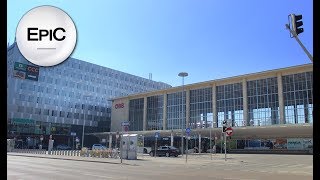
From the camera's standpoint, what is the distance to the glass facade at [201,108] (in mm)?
83375

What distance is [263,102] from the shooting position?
74.4 metres

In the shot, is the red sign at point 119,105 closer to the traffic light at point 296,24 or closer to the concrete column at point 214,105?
the concrete column at point 214,105

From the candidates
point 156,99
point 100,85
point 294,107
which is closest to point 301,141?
point 294,107

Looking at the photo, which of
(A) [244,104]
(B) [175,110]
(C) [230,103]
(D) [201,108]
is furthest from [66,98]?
(A) [244,104]

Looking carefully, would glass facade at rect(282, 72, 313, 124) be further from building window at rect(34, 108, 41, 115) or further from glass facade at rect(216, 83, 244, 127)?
building window at rect(34, 108, 41, 115)

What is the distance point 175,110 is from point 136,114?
49.8 ft

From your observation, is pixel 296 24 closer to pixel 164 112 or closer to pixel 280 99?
pixel 280 99

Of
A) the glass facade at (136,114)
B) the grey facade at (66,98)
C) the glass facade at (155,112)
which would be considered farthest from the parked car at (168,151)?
the grey facade at (66,98)

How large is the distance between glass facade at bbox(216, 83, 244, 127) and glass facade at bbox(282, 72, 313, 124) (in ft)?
33.4

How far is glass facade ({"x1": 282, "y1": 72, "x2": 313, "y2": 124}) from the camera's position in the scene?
6764 cm

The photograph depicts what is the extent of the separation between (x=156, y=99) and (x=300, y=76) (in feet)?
127

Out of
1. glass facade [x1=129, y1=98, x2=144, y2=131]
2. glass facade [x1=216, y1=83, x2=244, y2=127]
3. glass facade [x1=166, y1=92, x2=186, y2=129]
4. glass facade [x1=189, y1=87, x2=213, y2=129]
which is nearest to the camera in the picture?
glass facade [x1=216, y1=83, x2=244, y2=127]

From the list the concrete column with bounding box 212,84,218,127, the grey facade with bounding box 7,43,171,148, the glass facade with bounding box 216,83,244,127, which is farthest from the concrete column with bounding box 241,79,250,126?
the grey facade with bounding box 7,43,171,148
